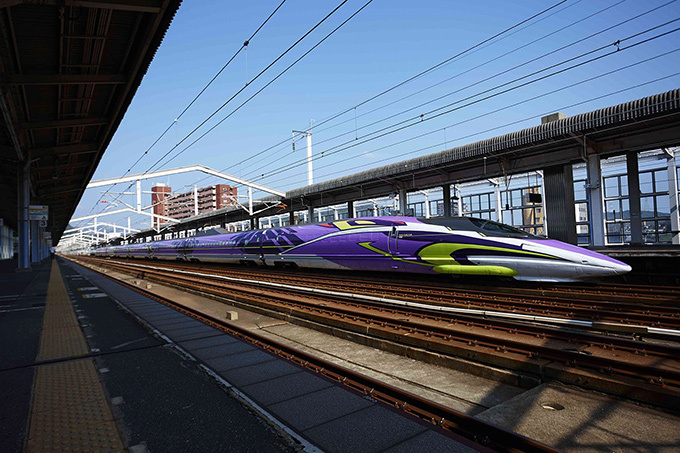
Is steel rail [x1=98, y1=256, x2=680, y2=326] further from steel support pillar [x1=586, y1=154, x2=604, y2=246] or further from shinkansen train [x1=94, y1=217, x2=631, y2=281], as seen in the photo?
steel support pillar [x1=586, y1=154, x2=604, y2=246]

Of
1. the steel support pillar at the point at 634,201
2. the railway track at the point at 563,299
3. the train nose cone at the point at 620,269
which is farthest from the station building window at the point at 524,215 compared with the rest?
the train nose cone at the point at 620,269

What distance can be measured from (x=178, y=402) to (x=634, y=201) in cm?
2132

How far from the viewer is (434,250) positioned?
12.5 m

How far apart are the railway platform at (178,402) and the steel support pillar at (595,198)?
18.0 meters

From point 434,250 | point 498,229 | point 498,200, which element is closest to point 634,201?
point 498,229

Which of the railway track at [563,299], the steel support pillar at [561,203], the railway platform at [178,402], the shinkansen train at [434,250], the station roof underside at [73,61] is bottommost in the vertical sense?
the railway platform at [178,402]

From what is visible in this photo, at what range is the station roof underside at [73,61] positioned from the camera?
10.4 meters

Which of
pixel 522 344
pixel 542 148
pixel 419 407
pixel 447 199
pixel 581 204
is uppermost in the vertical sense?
pixel 542 148

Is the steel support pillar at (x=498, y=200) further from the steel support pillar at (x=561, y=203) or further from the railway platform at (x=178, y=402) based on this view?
the railway platform at (x=178, y=402)

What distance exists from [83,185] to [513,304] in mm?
37764

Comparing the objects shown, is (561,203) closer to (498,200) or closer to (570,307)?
(498,200)

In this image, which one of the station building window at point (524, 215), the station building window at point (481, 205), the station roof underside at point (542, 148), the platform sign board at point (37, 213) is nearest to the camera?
the station roof underside at point (542, 148)

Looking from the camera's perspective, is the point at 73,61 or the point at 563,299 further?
the point at 73,61

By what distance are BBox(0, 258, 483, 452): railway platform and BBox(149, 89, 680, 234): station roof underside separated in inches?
649
